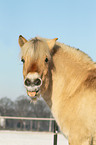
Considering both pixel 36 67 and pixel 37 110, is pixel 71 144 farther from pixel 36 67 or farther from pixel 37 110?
pixel 37 110

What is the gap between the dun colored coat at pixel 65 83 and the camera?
3801mm

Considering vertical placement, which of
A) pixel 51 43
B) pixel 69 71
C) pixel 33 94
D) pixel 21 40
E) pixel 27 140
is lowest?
pixel 27 140

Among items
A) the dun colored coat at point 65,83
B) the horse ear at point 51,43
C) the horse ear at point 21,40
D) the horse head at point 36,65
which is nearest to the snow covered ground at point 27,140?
the horse ear at point 21,40

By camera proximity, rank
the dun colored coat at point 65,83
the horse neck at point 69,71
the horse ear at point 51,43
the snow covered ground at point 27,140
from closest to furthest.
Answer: the dun colored coat at point 65,83 < the horse neck at point 69,71 < the horse ear at point 51,43 < the snow covered ground at point 27,140

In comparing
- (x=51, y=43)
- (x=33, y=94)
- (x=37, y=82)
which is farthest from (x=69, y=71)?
(x=33, y=94)

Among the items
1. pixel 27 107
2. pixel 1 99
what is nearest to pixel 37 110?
pixel 27 107

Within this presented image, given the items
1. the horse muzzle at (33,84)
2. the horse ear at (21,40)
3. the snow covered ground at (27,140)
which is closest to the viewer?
the horse muzzle at (33,84)

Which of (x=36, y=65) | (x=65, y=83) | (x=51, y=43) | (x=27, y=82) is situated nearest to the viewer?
(x=27, y=82)

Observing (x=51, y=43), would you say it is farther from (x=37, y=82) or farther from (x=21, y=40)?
(x=37, y=82)

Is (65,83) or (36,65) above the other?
(36,65)

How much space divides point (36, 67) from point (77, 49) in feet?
3.70

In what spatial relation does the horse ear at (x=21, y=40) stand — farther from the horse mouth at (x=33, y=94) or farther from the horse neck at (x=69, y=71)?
the horse mouth at (x=33, y=94)

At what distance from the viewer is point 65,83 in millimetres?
4383

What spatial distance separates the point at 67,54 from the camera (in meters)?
4.64
